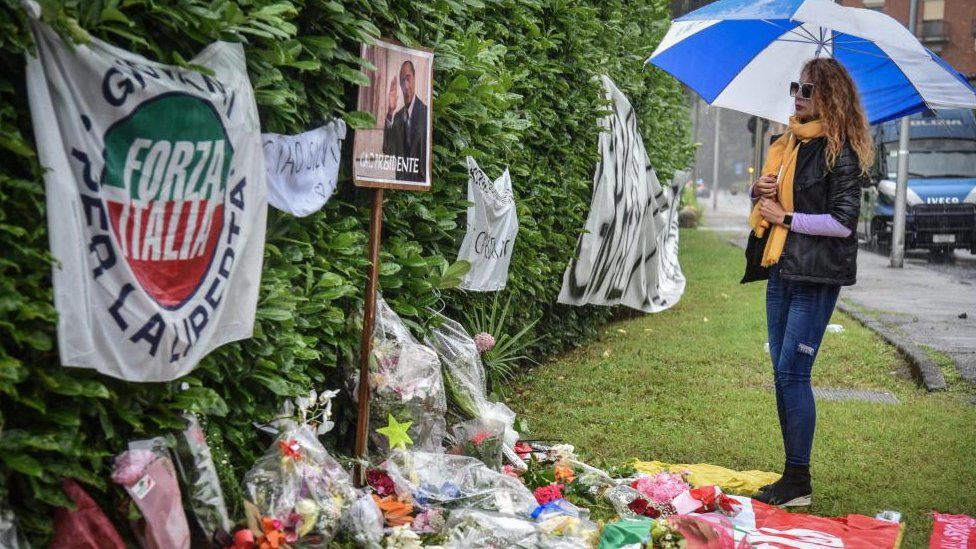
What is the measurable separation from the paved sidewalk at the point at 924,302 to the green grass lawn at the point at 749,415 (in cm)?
54

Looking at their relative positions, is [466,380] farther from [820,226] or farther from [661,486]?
[820,226]

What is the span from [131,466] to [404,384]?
1676mm

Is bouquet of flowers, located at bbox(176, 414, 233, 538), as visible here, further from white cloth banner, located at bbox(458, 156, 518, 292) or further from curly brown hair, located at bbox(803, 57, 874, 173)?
curly brown hair, located at bbox(803, 57, 874, 173)

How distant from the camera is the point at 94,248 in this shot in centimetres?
308

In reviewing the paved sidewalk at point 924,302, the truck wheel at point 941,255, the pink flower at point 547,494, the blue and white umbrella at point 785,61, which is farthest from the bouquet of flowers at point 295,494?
the truck wheel at point 941,255

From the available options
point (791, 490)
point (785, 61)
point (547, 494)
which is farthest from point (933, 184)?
point (547, 494)

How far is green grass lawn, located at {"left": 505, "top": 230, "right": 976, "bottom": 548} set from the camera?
17.6 feet

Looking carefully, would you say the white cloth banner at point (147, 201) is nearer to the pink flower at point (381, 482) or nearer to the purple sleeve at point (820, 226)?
the pink flower at point (381, 482)

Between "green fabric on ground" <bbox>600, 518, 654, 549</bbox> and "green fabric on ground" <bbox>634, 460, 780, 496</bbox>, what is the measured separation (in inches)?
35.1

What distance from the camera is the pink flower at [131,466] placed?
3230 mm

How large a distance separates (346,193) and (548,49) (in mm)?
3131

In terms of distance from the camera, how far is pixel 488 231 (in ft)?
20.7

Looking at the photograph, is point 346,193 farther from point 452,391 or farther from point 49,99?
point 49,99

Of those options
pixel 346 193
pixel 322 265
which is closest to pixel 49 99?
pixel 322 265
